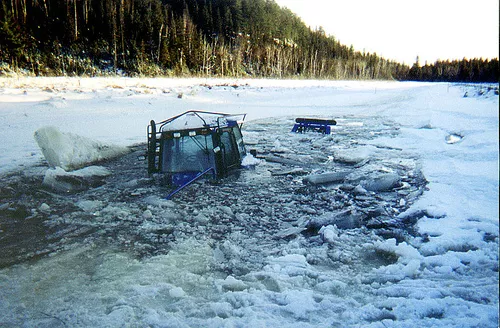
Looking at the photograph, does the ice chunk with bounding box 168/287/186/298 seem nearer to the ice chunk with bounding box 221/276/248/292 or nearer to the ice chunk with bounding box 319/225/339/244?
the ice chunk with bounding box 221/276/248/292

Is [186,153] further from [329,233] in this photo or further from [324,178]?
[329,233]

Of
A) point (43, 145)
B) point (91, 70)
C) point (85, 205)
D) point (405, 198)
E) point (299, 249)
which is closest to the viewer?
point (299, 249)

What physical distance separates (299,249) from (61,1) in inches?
2056

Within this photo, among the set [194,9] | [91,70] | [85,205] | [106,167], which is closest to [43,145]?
[106,167]

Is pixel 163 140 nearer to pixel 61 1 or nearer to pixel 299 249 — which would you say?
pixel 299 249

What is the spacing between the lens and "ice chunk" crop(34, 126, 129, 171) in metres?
6.63

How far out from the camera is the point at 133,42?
133 ft

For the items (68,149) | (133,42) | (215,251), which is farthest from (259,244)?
(133,42)

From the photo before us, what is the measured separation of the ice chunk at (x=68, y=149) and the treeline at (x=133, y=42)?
23699 mm

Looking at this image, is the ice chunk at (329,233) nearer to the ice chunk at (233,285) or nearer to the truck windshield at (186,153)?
the ice chunk at (233,285)

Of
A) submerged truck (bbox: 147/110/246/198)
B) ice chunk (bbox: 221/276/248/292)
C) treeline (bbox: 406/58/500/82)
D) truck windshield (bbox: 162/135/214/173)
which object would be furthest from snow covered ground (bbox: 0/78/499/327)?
treeline (bbox: 406/58/500/82)

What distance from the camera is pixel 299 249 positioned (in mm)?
3812

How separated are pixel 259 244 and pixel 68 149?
205 inches

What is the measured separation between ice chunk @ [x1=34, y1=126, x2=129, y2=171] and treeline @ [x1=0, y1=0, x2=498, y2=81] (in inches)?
933
